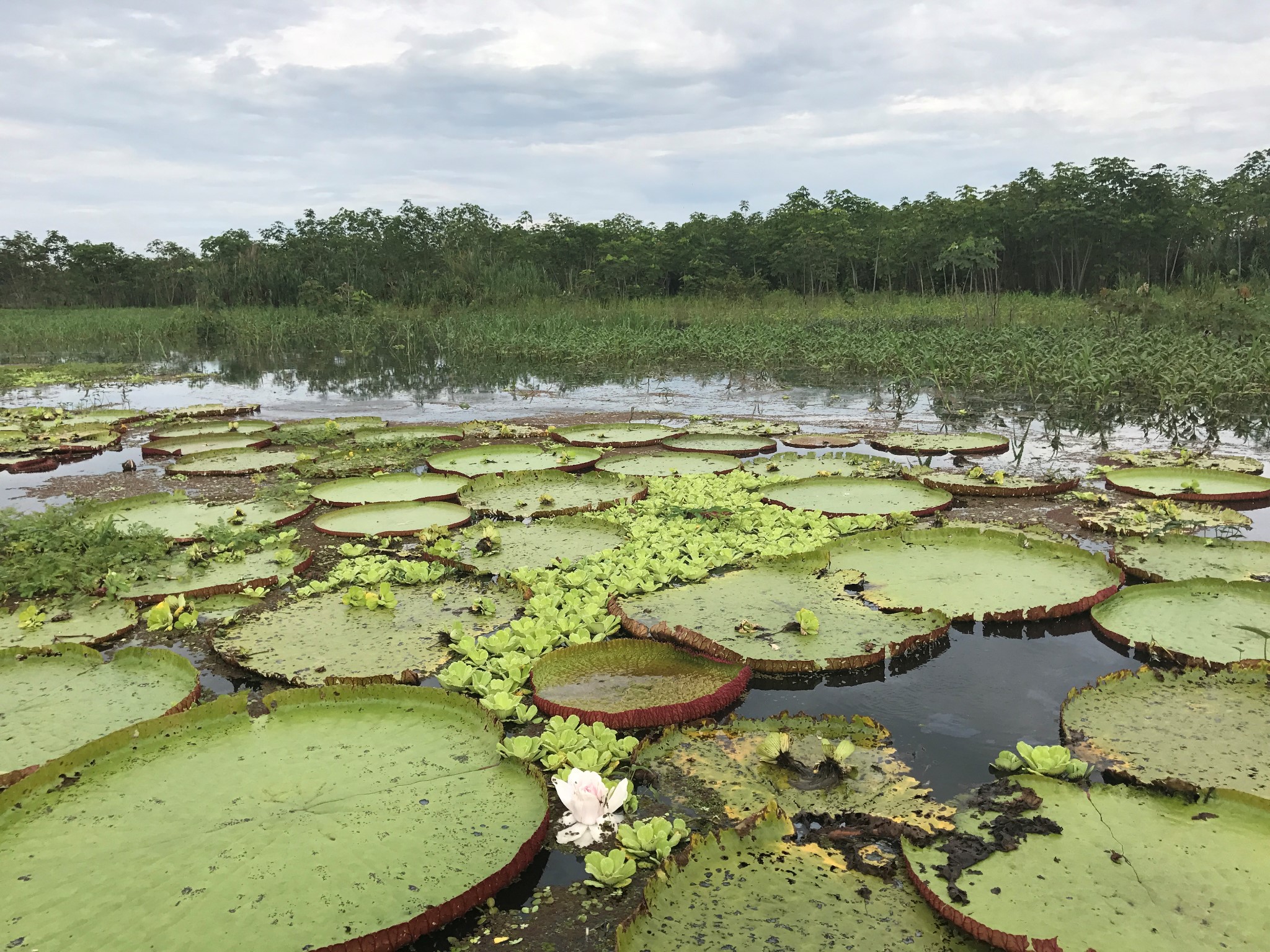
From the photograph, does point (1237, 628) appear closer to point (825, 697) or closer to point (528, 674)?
point (825, 697)

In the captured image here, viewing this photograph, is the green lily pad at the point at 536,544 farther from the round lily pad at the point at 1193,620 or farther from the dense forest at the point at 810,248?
the dense forest at the point at 810,248

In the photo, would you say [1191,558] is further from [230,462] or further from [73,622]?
[230,462]

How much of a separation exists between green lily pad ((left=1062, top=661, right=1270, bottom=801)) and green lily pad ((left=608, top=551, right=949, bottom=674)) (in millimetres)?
638

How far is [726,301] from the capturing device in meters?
20.2

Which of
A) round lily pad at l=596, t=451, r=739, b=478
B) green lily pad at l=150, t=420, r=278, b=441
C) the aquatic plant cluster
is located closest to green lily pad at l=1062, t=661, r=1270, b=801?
the aquatic plant cluster

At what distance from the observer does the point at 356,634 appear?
123 inches

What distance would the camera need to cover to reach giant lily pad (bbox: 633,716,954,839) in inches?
79.6

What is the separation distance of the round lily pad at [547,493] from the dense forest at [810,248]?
709 inches

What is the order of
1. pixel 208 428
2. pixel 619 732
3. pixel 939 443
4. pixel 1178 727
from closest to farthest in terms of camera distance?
pixel 1178 727, pixel 619 732, pixel 939 443, pixel 208 428

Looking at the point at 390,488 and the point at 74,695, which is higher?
the point at 390,488

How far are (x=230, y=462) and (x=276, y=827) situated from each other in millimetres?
5102

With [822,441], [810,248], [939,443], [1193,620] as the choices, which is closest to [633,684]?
[1193,620]

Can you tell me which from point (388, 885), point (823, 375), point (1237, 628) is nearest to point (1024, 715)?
point (1237, 628)

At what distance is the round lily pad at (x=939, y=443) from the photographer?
6.32 metres
